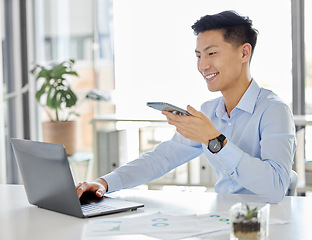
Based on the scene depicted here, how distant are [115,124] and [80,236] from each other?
3.05 meters

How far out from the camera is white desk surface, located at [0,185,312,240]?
4.51ft

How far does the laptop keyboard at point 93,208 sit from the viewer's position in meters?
1.58

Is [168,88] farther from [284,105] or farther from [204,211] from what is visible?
[204,211]

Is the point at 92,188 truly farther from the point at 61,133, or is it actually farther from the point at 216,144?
the point at 61,133

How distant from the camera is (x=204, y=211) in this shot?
1.59 metres

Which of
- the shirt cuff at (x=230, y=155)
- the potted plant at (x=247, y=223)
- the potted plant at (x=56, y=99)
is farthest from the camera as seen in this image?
the potted plant at (x=56, y=99)

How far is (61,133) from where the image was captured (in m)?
4.03

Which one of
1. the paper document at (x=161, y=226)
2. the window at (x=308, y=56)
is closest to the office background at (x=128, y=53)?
the window at (x=308, y=56)

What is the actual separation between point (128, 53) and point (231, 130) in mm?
2542

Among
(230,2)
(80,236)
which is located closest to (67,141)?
(230,2)

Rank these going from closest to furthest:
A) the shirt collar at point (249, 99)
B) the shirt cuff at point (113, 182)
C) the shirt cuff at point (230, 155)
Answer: the shirt cuff at point (230, 155), the shirt cuff at point (113, 182), the shirt collar at point (249, 99)

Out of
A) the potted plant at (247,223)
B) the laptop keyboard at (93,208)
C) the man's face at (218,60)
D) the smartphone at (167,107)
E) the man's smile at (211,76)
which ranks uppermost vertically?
the man's face at (218,60)

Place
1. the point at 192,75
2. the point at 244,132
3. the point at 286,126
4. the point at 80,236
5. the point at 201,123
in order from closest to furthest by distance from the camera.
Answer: the point at 80,236 < the point at 201,123 < the point at 286,126 < the point at 244,132 < the point at 192,75

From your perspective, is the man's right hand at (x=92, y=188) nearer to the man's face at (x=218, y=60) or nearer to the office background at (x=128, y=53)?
the man's face at (x=218, y=60)
